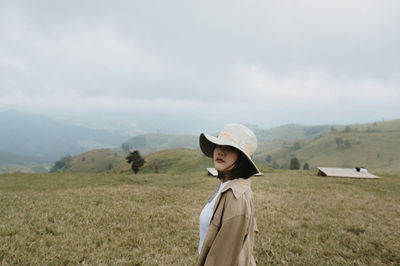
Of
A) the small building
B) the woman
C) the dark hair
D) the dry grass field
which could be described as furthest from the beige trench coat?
the small building

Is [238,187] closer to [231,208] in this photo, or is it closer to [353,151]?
[231,208]

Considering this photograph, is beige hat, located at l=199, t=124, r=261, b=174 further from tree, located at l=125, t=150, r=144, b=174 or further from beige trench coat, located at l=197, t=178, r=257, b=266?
tree, located at l=125, t=150, r=144, b=174

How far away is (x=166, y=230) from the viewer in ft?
27.2

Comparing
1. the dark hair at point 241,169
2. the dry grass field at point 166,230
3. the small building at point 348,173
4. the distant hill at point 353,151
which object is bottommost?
the distant hill at point 353,151

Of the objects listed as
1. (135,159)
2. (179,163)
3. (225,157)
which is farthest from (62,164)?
(225,157)

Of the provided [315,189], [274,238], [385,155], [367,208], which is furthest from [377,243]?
[385,155]

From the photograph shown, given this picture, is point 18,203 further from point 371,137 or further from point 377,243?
point 371,137

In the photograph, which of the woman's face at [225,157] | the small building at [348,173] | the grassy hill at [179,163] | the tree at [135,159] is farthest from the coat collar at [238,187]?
the grassy hill at [179,163]

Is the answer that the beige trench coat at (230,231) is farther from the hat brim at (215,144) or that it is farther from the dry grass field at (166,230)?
the dry grass field at (166,230)

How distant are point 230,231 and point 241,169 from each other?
3.06 ft

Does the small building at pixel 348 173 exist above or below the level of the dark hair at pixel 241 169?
below

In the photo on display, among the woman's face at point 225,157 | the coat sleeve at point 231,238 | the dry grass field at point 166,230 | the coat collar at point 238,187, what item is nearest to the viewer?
the coat sleeve at point 231,238

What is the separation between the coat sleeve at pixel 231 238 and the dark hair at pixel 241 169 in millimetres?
677

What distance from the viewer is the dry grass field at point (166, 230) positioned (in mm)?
6367
